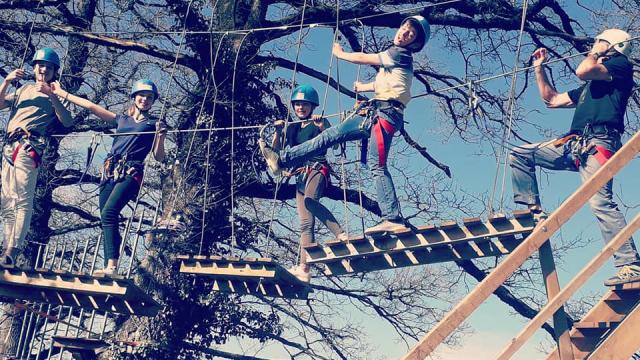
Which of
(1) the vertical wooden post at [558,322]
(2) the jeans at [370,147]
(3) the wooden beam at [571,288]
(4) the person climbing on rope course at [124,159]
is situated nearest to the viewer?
(3) the wooden beam at [571,288]

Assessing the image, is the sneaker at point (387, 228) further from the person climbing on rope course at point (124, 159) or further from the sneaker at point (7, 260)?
the sneaker at point (7, 260)

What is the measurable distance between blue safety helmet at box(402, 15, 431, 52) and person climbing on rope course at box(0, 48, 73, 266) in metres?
3.62

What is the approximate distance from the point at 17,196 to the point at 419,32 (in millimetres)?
4253

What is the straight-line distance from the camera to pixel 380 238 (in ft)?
20.9

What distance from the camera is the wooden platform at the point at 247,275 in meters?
6.72

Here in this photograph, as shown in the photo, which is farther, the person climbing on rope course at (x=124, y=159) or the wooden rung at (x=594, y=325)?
the person climbing on rope course at (x=124, y=159)

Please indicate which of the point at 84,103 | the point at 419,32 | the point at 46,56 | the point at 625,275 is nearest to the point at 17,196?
the point at 84,103

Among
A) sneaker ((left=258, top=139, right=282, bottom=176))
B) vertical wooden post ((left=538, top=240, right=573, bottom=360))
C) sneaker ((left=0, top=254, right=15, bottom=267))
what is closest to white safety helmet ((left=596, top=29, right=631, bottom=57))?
vertical wooden post ((left=538, top=240, right=573, bottom=360))

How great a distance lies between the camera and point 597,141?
599 cm

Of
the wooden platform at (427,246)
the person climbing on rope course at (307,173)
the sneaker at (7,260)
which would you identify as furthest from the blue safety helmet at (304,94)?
the sneaker at (7,260)

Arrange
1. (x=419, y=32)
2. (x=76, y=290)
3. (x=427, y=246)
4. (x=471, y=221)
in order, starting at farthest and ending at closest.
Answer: (x=76, y=290) → (x=419, y=32) → (x=427, y=246) → (x=471, y=221)

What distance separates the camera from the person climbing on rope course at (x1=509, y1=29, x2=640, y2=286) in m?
5.85

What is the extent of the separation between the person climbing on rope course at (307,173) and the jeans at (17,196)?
8.24 ft

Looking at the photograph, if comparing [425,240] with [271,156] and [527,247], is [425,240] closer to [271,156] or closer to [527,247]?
[527,247]
